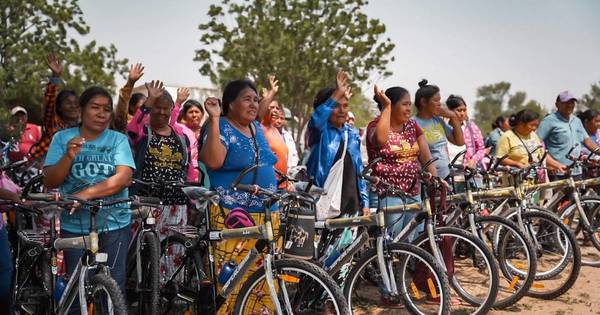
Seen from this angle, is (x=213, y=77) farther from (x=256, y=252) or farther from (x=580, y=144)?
(x=256, y=252)

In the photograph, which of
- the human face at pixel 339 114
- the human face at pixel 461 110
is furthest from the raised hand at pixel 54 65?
the human face at pixel 461 110

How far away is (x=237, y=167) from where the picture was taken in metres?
4.60

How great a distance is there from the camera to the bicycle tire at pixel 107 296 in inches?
141

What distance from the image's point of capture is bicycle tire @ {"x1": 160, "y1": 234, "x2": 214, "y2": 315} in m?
4.82

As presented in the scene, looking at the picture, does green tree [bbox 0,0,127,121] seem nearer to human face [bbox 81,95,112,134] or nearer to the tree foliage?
human face [bbox 81,95,112,134]

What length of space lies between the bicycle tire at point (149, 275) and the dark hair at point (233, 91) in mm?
1081

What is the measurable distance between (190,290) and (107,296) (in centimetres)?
125

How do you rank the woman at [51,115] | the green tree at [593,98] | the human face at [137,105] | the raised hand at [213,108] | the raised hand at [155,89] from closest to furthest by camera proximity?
the raised hand at [213,108]
the raised hand at [155,89]
the woman at [51,115]
the human face at [137,105]
the green tree at [593,98]

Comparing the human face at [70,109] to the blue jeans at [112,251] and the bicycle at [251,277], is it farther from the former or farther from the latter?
the blue jeans at [112,251]

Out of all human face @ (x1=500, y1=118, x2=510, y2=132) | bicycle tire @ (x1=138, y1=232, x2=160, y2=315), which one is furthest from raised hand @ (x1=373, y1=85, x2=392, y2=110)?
human face @ (x1=500, y1=118, x2=510, y2=132)

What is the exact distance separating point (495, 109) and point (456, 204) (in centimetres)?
8152

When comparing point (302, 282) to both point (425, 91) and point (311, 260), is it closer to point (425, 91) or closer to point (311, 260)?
point (311, 260)

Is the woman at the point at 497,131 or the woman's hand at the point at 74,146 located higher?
the woman at the point at 497,131

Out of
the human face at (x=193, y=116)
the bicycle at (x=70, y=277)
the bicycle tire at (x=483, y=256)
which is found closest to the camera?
the bicycle at (x=70, y=277)
